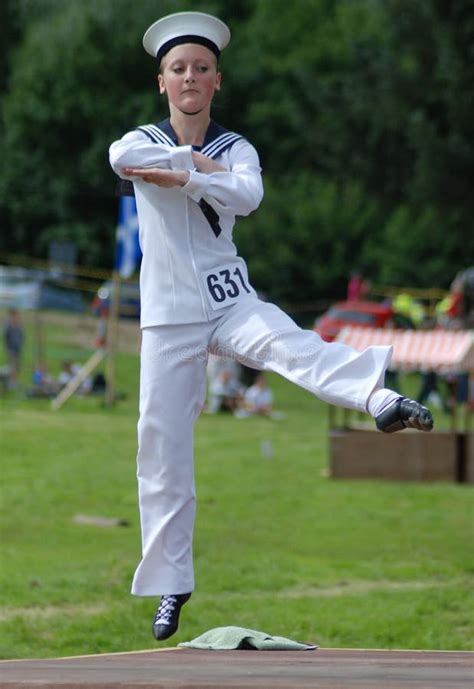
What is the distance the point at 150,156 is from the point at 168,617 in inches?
69.3

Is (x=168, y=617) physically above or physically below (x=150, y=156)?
below

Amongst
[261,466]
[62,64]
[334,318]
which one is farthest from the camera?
[62,64]

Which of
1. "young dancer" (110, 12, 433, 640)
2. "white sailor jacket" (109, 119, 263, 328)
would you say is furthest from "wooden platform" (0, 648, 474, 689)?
"white sailor jacket" (109, 119, 263, 328)

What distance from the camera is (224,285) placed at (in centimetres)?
573

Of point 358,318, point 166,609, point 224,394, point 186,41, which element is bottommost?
point 166,609

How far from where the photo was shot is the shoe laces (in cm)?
575

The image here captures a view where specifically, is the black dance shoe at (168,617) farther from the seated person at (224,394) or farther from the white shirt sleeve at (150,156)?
the seated person at (224,394)

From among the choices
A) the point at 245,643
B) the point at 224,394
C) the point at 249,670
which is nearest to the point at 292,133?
the point at 224,394

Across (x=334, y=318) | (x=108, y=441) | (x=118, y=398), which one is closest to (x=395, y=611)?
(x=108, y=441)

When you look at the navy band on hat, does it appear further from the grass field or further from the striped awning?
the striped awning

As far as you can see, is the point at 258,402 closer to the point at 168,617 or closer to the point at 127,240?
the point at 127,240

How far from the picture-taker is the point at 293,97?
52812 mm

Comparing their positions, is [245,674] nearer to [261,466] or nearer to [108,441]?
[261,466]

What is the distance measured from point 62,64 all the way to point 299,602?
44.4 meters
